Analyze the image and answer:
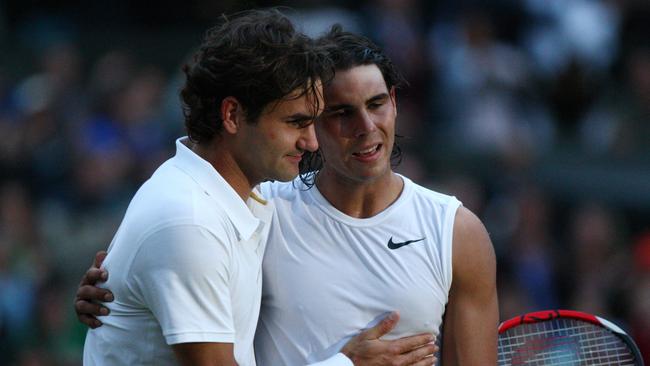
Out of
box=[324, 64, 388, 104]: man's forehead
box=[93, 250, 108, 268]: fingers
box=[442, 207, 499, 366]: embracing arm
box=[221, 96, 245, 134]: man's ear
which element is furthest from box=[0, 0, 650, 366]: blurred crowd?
box=[221, 96, 245, 134]: man's ear

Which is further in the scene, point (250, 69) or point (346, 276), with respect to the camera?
point (346, 276)

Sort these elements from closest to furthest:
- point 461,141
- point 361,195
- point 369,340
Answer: point 369,340
point 361,195
point 461,141

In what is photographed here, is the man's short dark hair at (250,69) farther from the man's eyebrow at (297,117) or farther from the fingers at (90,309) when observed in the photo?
the fingers at (90,309)

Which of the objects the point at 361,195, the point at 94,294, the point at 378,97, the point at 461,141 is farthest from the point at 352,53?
the point at 461,141

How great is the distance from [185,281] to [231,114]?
0.58m

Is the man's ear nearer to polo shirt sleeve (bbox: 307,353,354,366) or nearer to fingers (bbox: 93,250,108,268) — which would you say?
fingers (bbox: 93,250,108,268)

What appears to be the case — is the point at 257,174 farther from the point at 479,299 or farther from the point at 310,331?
the point at 479,299

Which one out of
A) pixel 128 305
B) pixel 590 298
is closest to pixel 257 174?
pixel 128 305

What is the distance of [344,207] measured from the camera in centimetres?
432

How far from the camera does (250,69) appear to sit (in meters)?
3.88

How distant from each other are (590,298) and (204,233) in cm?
445

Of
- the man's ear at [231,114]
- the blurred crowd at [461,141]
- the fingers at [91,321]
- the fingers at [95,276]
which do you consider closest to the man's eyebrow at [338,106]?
the man's ear at [231,114]

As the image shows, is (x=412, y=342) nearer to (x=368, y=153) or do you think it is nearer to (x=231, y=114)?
(x=368, y=153)

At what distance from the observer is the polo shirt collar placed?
3.82 metres
